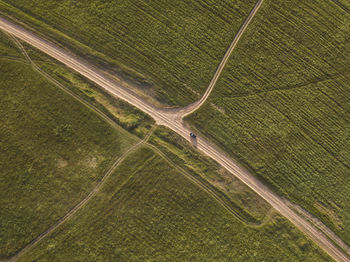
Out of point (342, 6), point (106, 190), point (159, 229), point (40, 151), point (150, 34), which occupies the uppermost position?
point (342, 6)

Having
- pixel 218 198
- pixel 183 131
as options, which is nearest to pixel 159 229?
pixel 218 198

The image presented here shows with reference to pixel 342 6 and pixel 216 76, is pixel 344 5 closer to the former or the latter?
pixel 342 6

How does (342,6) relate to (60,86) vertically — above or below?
above

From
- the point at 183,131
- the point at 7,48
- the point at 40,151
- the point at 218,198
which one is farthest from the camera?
the point at 183,131

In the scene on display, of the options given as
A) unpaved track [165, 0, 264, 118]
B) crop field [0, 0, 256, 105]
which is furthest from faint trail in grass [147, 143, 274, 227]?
crop field [0, 0, 256, 105]

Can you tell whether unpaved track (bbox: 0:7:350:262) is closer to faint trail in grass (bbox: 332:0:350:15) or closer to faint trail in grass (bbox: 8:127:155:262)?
faint trail in grass (bbox: 8:127:155:262)

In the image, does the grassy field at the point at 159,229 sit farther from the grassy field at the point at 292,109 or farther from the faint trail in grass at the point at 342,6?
the faint trail in grass at the point at 342,6

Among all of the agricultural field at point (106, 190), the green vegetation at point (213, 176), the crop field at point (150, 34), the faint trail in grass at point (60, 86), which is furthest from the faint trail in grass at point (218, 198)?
the crop field at point (150, 34)
